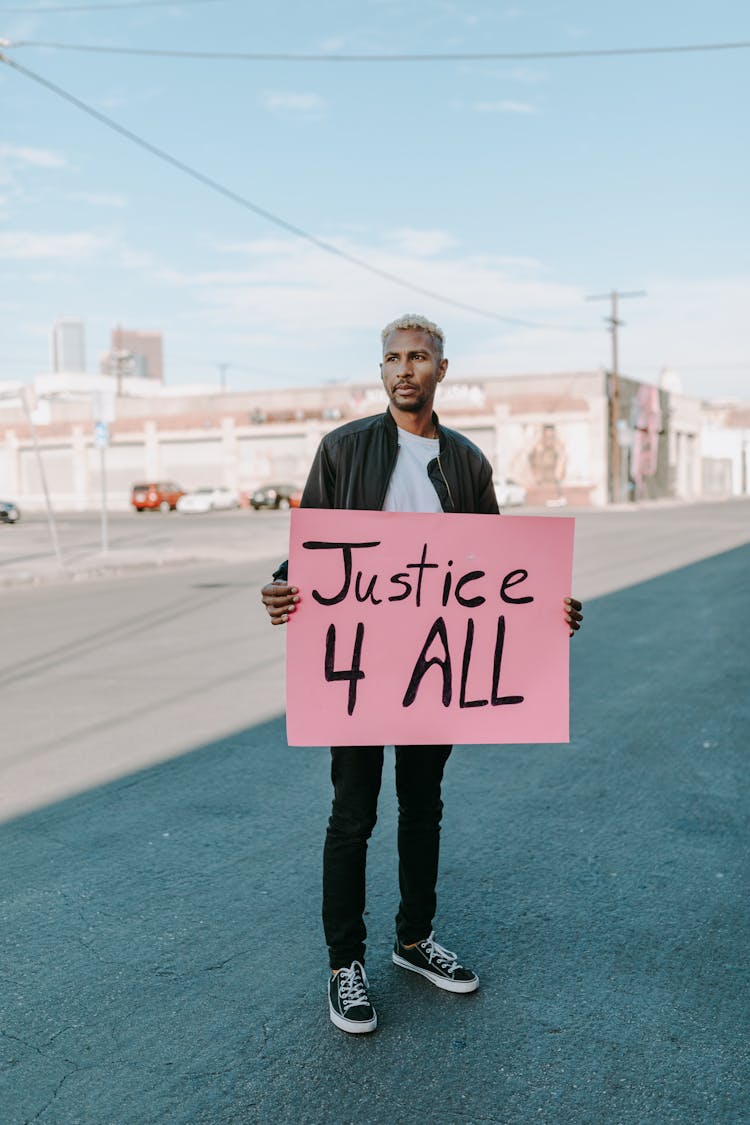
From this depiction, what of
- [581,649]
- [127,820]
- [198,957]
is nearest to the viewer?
[198,957]

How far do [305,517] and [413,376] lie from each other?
52 cm

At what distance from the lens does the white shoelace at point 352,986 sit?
3.01 m

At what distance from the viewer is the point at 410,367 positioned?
3066mm

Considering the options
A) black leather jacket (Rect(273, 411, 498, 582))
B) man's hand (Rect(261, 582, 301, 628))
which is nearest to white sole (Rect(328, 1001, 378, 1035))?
man's hand (Rect(261, 582, 301, 628))

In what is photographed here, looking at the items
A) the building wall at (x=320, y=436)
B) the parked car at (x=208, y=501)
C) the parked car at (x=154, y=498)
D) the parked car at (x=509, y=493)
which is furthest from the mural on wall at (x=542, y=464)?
the parked car at (x=154, y=498)

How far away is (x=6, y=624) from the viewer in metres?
11.9

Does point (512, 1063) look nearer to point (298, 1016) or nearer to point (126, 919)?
point (298, 1016)

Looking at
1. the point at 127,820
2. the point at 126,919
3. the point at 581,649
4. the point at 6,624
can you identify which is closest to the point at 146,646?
the point at 6,624

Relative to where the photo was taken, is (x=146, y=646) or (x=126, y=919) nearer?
(x=126, y=919)

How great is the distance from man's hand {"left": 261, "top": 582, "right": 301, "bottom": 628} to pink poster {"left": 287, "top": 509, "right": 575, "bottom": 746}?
0.09ft

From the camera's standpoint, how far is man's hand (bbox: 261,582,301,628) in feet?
10.1

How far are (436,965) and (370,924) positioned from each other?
0.51 metres

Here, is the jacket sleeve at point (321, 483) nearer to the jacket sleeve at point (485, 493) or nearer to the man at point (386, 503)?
the man at point (386, 503)

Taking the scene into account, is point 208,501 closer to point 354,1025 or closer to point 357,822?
point 357,822
